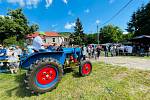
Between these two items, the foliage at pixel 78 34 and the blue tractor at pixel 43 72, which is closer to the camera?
the blue tractor at pixel 43 72

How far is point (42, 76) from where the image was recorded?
566 centimetres

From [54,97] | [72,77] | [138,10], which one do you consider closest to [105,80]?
[72,77]

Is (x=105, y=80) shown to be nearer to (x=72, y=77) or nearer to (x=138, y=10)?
(x=72, y=77)

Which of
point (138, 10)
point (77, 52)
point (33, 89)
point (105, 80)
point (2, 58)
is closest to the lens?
point (33, 89)

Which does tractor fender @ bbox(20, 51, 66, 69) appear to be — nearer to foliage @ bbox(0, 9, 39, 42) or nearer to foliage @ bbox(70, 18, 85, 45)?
foliage @ bbox(0, 9, 39, 42)

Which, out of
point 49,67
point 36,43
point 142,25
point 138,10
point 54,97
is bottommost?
point 54,97

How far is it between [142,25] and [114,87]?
1532 inches

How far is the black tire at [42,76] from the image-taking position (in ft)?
17.4

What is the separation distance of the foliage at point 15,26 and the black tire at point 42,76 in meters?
34.8

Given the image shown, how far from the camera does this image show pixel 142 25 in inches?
1624

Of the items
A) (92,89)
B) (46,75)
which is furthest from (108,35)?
(46,75)

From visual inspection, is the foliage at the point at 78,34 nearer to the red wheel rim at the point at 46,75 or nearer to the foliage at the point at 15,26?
the foliage at the point at 15,26

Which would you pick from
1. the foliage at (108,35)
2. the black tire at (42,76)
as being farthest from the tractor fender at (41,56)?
the foliage at (108,35)

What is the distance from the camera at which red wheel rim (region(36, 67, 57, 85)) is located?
5578 mm
